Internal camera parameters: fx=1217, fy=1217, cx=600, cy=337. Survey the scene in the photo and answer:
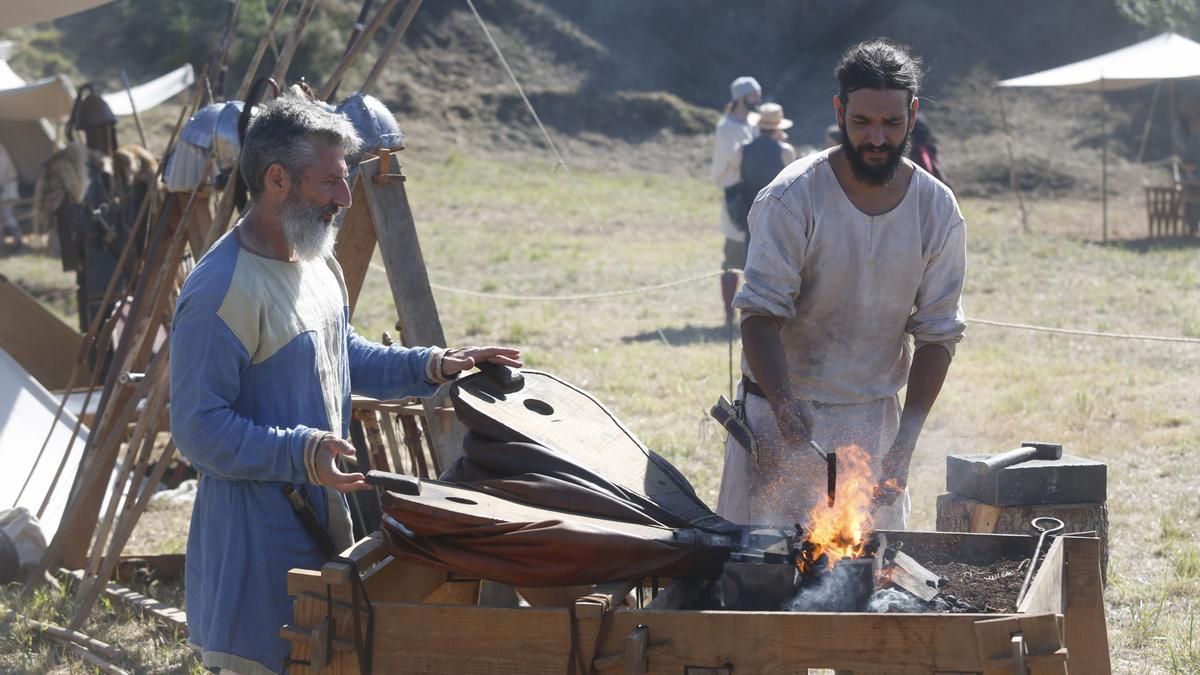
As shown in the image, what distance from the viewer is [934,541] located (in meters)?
2.69

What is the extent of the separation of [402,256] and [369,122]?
439 mm

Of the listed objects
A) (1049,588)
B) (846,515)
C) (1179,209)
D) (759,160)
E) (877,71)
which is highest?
(1179,209)

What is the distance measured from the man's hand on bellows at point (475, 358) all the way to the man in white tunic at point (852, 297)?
0.56m

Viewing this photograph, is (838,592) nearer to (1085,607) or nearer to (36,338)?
(1085,607)

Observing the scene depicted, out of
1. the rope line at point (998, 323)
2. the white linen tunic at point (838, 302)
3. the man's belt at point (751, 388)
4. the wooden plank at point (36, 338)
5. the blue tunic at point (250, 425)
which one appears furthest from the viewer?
the wooden plank at point (36, 338)

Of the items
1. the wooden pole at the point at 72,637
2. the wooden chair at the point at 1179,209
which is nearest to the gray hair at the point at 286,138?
the wooden pole at the point at 72,637

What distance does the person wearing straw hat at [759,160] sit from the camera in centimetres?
928

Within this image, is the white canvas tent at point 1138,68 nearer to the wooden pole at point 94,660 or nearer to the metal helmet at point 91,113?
the metal helmet at point 91,113

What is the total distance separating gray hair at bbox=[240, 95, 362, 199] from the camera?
2.53 meters

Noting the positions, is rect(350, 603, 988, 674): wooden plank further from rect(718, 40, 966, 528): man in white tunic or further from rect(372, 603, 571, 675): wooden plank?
rect(718, 40, 966, 528): man in white tunic

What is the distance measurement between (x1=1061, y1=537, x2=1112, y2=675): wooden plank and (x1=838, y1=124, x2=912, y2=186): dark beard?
91 centimetres

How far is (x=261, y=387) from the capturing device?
2.54 m

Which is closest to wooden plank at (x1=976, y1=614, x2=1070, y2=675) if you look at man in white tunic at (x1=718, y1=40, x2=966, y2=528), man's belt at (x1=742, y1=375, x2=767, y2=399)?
man in white tunic at (x1=718, y1=40, x2=966, y2=528)

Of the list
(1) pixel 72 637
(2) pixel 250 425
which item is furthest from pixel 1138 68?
(2) pixel 250 425
